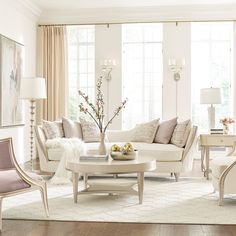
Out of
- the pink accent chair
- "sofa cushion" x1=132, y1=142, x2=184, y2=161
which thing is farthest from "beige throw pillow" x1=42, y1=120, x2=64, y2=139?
the pink accent chair

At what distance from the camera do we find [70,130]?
23.1 ft

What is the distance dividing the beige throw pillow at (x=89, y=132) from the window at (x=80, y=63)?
8.10ft

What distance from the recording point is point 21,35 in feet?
27.6

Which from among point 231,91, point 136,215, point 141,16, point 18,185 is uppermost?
point 141,16

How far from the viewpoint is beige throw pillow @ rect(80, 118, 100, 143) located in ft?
23.6

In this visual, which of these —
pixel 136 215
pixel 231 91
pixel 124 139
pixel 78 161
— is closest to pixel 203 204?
pixel 136 215

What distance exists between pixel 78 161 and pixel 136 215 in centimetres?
106

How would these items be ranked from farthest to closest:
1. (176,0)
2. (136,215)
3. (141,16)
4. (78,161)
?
1. (141,16)
2. (176,0)
3. (78,161)
4. (136,215)

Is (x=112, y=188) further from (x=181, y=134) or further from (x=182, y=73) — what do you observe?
(x=182, y=73)

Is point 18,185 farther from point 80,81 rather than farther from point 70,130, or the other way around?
point 80,81

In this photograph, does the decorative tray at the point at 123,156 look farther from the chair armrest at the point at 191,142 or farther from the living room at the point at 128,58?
the living room at the point at 128,58

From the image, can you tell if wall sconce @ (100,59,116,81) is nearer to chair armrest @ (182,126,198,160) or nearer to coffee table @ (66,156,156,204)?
chair armrest @ (182,126,198,160)

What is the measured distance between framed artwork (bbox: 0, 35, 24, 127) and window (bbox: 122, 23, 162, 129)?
2482mm

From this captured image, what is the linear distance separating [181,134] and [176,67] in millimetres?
2891
